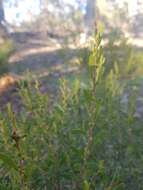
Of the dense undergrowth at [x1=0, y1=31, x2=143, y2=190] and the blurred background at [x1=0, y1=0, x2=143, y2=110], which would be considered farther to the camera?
the blurred background at [x1=0, y1=0, x2=143, y2=110]

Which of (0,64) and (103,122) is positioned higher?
(103,122)

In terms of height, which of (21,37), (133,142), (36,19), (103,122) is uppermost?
(103,122)

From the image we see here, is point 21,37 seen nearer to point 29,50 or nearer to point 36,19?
point 29,50

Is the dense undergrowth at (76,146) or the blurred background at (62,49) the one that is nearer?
the dense undergrowth at (76,146)

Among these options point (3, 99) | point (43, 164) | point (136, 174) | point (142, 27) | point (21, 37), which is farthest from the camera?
point (142, 27)

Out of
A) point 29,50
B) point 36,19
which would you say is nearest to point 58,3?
point 36,19

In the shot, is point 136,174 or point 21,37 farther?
point 21,37

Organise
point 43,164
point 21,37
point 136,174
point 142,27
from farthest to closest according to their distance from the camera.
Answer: point 142,27 < point 21,37 < point 136,174 < point 43,164

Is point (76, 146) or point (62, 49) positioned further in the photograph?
point (62, 49)
